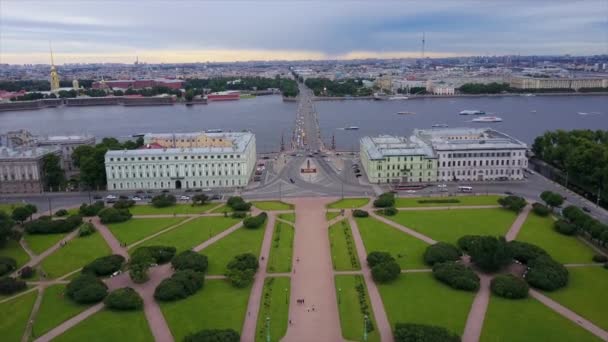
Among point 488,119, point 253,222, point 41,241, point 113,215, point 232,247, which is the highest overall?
point 488,119

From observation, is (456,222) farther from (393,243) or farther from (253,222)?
(253,222)

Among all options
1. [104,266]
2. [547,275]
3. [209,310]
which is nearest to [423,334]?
[547,275]

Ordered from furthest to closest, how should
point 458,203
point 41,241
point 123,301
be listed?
point 458,203, point 41,241, point 123,301

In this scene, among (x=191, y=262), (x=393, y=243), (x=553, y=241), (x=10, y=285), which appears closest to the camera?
(x=10, y=285)

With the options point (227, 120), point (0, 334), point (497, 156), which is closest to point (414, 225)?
point (497, 156)

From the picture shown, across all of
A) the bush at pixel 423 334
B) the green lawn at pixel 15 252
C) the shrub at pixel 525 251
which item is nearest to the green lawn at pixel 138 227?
the green lawn at pixel 15 252

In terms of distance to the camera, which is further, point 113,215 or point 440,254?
point 113,215
